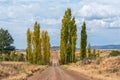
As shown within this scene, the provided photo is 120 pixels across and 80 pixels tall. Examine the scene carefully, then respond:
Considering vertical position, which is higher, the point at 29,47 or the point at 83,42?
the point at 83,42

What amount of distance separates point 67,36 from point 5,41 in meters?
49.8

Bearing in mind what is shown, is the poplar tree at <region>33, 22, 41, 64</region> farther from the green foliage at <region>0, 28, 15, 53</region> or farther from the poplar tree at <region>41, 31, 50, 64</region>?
the green foliage at <region>0, 28, 15, 53</region>

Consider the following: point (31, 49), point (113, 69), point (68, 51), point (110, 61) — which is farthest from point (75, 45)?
point (113, 69)

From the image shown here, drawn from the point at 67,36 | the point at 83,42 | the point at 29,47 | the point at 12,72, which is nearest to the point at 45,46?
the point at 29,47

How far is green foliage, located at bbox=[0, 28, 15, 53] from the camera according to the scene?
14350cm

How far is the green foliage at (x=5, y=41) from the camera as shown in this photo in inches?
5650

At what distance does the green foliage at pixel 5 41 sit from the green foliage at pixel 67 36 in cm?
4759

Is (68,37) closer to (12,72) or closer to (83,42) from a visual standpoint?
(83,42)

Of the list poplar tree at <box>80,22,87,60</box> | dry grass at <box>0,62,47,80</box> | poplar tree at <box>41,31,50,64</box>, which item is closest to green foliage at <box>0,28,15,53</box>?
poplar tree at <box>41,31,50,64</box>

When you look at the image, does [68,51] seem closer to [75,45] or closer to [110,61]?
[75,45]

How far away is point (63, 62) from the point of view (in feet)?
333

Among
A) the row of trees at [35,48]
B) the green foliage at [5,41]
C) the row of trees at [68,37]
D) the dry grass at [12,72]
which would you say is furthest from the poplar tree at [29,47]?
the dry grass at [12,72]

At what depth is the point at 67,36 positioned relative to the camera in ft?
329

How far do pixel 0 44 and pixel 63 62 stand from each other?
48.7 metres
